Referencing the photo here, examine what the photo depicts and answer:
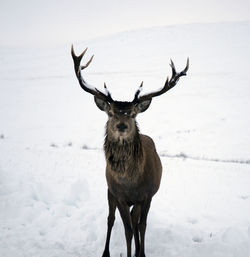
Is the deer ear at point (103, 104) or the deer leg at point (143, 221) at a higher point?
the deer ear at point (103, 104)

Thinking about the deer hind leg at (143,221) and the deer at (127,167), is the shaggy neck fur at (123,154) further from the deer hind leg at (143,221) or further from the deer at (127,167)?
the deer hind leg at (143,221)

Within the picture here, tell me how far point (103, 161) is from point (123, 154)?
523cm

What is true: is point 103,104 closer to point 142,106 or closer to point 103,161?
point 142,106

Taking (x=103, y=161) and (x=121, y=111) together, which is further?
(x=103, y=161)

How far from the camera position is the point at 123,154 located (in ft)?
14.1

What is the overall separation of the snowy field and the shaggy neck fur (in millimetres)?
1449

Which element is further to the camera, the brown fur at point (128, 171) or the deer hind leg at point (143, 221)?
the deer hind leg at point (143, 221)

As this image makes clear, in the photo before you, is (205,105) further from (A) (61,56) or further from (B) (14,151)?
(A) (61,56)

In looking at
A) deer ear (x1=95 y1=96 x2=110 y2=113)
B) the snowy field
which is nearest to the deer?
deer ear (x1=95 y1=96 x2=110 y2=113)

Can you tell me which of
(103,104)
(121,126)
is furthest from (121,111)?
(103,104)

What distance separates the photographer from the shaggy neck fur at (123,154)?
4.30 m

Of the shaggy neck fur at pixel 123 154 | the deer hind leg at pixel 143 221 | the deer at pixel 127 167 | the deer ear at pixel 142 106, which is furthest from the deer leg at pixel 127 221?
the deer ear at pixel 142 106

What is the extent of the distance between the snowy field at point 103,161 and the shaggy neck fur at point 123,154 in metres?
1.45

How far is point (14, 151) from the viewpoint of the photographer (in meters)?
10.2
